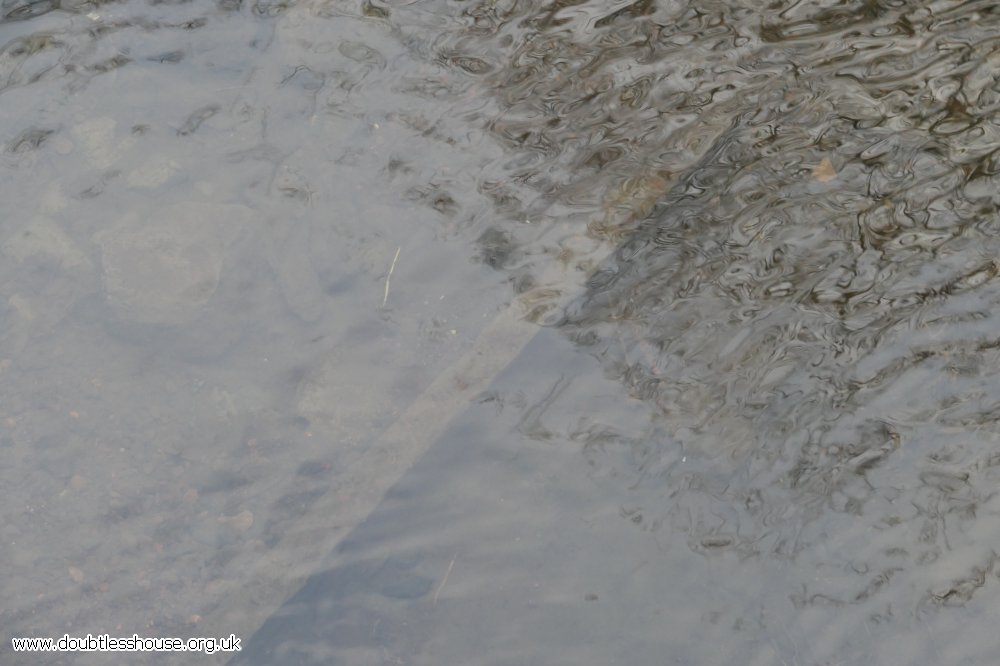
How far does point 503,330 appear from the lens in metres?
4.54

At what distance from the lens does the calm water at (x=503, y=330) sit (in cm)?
412

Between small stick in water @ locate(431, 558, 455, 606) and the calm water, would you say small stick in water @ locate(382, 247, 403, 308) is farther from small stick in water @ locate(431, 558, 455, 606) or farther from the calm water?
small stick in water @ locate(431, 558, 455, 606)

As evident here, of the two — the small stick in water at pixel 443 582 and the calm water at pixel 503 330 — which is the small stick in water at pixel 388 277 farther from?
the small stick in water at pixel 443 582

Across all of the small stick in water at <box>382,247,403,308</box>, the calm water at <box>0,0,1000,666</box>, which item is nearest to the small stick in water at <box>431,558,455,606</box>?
the calm water at <box>0,0,1000,666</box>

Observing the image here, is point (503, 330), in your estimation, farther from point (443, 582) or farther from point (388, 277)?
point (443, 582)

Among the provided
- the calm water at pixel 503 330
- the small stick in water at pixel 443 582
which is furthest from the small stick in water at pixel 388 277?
the small stick in water at pixel 443 582

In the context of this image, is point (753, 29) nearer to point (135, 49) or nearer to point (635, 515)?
point (635, 515)

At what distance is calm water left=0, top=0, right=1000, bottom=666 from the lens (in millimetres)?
4117

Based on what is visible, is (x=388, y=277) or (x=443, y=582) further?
(x=388, y=277)

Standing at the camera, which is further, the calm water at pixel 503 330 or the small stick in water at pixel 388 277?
the small stick in water at pixel 388 277

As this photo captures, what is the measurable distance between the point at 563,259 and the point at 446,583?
1.70m

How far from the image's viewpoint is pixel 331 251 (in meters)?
5.04

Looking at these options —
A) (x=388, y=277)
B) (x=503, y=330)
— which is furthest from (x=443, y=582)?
(x=388, y=277)

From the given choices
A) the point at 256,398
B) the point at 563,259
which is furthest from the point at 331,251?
the point at 563,259
